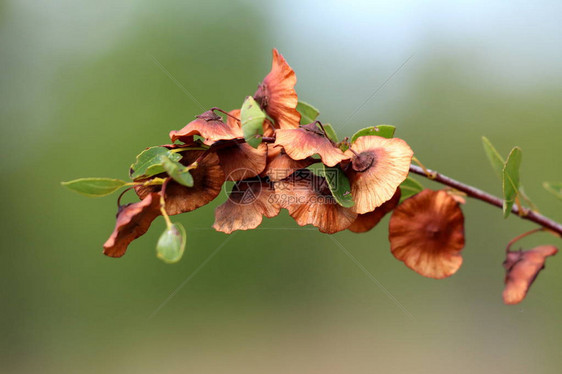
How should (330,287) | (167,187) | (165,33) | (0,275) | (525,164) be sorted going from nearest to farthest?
(167,187), (165,33), (525,164), (0,275), (330,287)

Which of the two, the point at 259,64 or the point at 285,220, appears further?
the point at 259,64

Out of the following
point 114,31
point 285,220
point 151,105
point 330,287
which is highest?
point 114,31

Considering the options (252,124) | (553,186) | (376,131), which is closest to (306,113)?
(376,131)

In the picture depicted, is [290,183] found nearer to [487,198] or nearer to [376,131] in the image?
[376,131]

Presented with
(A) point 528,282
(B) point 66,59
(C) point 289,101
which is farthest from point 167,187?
(B) point 66,59

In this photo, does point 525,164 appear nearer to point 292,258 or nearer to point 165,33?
point 292,258

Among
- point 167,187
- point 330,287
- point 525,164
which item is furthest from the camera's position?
point 330,287

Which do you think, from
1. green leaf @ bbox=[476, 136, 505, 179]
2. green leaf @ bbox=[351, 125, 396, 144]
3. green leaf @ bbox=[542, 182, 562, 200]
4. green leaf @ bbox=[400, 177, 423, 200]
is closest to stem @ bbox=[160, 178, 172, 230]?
green leaf @ bbox=[351, 125, 396, 144]

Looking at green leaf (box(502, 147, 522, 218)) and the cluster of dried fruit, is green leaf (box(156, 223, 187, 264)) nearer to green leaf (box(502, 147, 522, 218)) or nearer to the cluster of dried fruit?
the cluster of dried fruit
